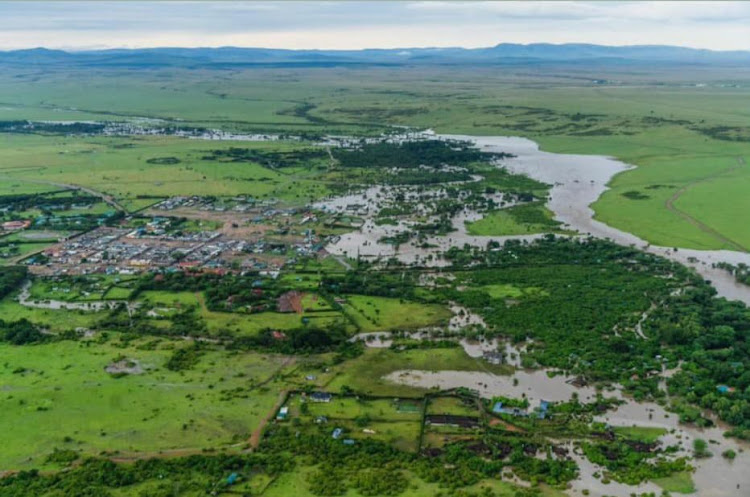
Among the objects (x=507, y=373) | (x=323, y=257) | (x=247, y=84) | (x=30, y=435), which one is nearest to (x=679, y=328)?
(x=507, y=373)

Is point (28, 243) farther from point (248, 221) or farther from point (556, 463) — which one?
point (556, 463)

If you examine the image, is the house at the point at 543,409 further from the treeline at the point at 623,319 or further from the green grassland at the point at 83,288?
the green grassland at the point at 83,288

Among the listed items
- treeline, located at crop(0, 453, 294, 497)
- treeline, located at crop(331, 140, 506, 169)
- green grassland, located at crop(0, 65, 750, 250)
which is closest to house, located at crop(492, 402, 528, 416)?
treeline, located at crop(0, 453, 294, 497)

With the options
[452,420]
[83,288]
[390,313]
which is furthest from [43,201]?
[452,420]

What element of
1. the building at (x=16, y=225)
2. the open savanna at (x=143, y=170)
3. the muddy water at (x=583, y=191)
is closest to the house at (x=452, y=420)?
the muddy water at (x=583, y=191)

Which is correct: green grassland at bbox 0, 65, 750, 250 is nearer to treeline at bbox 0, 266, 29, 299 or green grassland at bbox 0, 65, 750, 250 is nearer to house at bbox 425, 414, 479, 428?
treeline at bbox 0, 266, 29, 299
